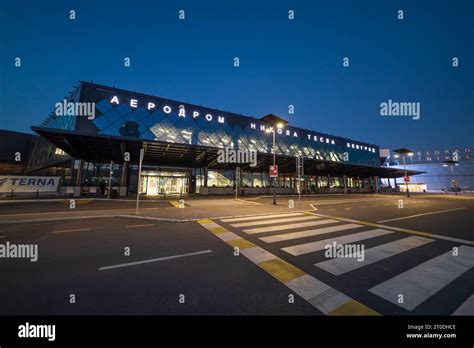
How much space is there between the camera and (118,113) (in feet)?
95.6

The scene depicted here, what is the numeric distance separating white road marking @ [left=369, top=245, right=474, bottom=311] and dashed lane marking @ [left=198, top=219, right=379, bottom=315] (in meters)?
0.71

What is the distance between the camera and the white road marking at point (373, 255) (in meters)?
4.21

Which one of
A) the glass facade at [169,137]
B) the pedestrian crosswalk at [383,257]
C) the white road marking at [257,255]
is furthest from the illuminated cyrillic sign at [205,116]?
the white road marking at [257,255]

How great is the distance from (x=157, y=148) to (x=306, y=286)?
77.3 feet

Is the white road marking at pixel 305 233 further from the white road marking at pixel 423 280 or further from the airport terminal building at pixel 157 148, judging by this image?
the airport terminal building at pixel 157 148

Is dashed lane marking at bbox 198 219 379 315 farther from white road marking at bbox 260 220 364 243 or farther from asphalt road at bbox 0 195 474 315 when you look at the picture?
white road marking at bbox 260 220 364 243

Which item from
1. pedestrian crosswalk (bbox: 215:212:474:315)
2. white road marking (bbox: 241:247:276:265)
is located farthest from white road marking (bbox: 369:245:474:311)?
white road marking (bbox: 241:247:276:265)

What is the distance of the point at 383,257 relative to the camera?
482 cm

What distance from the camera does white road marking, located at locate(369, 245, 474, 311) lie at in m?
3.06

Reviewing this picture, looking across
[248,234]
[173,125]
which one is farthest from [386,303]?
[173,125]

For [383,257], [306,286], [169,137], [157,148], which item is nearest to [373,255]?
[383,257]

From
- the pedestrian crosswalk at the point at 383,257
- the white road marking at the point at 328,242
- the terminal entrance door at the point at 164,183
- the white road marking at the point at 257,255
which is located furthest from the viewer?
the terminal entrance door at the point at 164,183

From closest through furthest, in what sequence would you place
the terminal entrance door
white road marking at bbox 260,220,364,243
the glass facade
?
white road marking at bbox 260,220,364,243
the glass facade
the terminal entrance door

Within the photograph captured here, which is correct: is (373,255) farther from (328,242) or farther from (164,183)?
(164,183)
